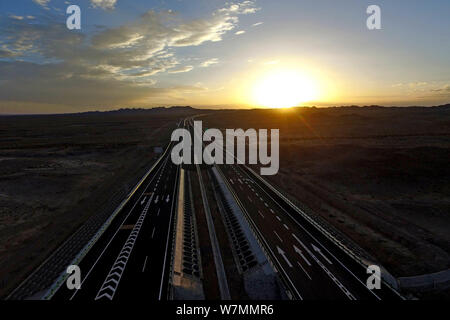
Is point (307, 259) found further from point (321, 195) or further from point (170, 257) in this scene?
point (321, 195)

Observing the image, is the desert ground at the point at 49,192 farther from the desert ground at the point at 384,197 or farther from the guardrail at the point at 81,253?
the desert ground at the point at 384,197

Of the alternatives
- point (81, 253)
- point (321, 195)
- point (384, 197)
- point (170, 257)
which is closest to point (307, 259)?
point (170, 257)

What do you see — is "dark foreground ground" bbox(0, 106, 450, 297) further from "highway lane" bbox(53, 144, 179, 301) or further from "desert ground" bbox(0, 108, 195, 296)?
"highway lane" bbox(53, 144, 179, 301)
